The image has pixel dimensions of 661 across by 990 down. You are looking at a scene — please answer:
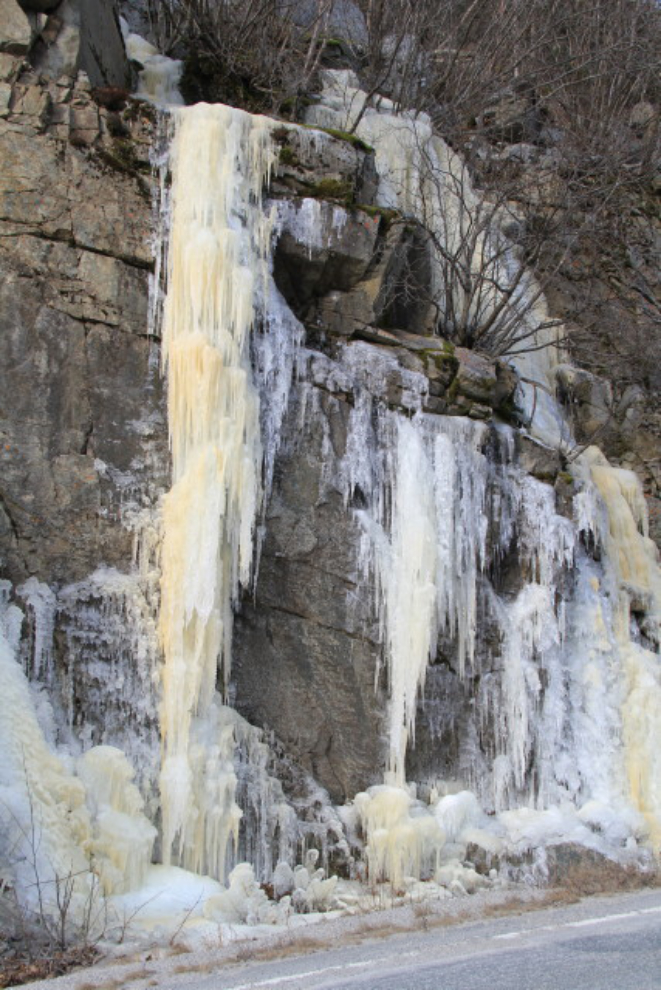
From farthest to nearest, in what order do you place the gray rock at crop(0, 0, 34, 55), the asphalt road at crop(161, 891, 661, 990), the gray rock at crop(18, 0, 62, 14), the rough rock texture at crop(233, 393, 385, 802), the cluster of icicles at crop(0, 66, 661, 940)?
1. the gray rock at crop(18, 0, 62, 14)
2. the gray rock at crop(0, 0, 34, 55)
3. the rough rock texture at crop(233, 393, 385, 802)
4. the cluster of icicles at crop(0, 66, 661, 940)
5. the asphalt road at crop(161, 891, 661, 990)

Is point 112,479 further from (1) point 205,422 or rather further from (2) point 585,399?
(2) point 585,399

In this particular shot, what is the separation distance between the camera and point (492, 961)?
17.8ft

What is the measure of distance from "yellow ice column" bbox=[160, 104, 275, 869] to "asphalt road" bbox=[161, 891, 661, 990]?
3019 mm

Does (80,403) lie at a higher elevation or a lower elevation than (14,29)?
lower

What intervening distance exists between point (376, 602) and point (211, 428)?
2.50m

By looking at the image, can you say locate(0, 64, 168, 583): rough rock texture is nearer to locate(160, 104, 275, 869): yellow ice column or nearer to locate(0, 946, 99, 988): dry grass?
locate(160, 104, 275, 869): yellow ice column

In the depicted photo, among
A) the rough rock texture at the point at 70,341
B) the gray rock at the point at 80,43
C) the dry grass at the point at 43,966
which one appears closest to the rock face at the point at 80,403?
the rough rock texture at the point at 70,341

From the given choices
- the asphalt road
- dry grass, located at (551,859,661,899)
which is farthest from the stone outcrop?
dry grass, located at (551,859,661,899)

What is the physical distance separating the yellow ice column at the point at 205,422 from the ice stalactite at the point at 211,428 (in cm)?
1

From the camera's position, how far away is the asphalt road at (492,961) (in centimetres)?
489

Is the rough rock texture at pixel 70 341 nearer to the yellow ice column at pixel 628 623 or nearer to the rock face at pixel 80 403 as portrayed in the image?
the rock face at pixel 80 403

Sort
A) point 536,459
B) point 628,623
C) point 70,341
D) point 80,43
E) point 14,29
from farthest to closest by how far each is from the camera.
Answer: point 628,623 → point 536,459 → point 80,43 → point 14,29 → point 70,341

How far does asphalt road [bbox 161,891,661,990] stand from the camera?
4.89 meters

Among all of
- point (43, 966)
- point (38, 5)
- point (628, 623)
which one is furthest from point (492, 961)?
point (38, 5)
